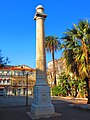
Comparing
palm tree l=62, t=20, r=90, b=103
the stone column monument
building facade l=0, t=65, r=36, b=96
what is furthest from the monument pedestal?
building facade l=0, t=65, r=36, b=96

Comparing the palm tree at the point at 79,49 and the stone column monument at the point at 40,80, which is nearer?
the stone column monument at the point at 40,80

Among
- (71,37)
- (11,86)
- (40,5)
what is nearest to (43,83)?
(40,5)

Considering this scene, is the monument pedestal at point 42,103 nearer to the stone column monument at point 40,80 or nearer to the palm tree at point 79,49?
the stone column monument at point 40,80

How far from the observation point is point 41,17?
17.5 meters

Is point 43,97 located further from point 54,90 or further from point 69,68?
point 54,90

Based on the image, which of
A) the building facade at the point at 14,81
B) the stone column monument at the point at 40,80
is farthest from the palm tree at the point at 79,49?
the building facade at the point at 14,81

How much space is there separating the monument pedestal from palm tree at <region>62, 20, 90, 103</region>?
5711mm

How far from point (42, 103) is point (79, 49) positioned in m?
7.66

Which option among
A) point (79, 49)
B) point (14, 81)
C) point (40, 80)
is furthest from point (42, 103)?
point (14, 81)

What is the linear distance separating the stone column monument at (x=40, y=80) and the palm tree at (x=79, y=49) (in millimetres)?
5244

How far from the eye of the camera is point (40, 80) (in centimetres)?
1661

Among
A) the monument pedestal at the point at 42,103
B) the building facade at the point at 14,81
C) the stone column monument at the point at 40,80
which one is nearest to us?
the monument pedestal at the point at 42,103

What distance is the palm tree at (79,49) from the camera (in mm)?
20859

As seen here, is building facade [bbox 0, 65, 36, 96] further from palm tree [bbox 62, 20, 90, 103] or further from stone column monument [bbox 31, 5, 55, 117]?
stone column monument [bbox 31, 5, 55, 117]
